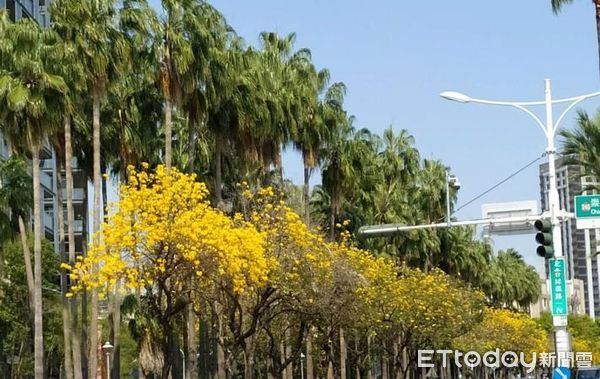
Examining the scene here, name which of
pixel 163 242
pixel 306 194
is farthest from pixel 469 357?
pixel 163 242

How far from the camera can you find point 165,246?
2744 centimetres

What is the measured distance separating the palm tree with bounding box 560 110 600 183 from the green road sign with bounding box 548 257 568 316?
9.64m

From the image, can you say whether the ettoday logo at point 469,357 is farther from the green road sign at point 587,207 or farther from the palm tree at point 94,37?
the green road sign at point 587,207

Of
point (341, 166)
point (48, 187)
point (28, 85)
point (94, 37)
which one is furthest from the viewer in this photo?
point (48, 187)

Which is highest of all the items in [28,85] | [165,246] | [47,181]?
[47,181]

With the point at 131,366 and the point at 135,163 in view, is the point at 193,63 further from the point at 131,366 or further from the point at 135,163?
the point at 131,366

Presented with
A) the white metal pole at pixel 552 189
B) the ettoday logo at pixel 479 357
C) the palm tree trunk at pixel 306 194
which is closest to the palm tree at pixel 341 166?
the palm tree trunk at pixel 306 194

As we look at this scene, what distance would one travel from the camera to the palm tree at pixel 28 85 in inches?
1201

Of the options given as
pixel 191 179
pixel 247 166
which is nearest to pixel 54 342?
pixel 247 166

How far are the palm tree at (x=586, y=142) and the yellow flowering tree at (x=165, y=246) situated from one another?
989cm

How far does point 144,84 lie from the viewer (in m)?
40.3

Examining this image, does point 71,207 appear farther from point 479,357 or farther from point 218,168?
point 479,357

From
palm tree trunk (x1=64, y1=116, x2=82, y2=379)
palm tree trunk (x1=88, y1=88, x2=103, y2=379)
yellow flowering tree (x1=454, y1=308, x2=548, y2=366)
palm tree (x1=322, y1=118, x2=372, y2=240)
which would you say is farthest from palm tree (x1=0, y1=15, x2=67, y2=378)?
yellow flowering tree (x1=454, y1=308, x2=548, y2=366)

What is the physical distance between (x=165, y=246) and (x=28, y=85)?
7286 mm
